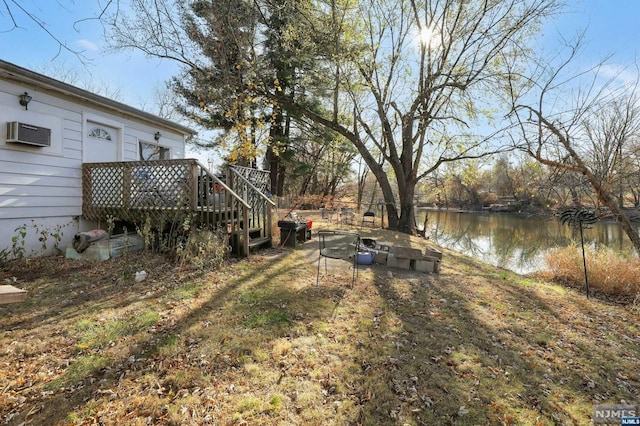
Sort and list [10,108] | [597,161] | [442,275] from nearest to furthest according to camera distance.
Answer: [10,108] < [442,275] < [597,161]

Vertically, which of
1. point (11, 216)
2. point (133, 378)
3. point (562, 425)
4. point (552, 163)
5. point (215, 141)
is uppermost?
point (215, 141)

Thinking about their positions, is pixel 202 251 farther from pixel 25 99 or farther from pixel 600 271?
pixel 600 271

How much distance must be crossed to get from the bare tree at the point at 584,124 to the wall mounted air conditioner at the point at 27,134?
35.4 ft

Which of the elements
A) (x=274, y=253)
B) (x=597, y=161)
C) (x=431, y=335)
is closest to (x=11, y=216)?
(x=274, y=253)

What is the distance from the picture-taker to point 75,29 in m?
2.56

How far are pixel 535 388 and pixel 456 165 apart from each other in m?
12.4

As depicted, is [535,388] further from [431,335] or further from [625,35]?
[625,35]

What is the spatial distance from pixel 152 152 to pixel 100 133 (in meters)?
1.49

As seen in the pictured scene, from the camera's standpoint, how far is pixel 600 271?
6773 mm

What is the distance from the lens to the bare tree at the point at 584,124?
7090mm

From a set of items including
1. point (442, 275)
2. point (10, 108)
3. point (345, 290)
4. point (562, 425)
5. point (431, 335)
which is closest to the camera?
point (562, 425)

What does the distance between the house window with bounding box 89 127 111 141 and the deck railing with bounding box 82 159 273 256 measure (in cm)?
84

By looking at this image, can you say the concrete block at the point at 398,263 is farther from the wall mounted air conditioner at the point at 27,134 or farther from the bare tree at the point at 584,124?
the wall mounted air conditioner at the point at 27,134

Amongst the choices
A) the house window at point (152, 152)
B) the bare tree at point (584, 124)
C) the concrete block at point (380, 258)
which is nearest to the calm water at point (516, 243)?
the bare tree at point (584, 124)
